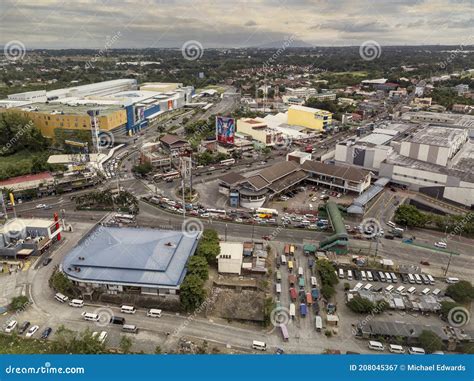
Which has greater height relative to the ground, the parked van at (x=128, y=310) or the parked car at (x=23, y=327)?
the parked van at (x=128, y=310)

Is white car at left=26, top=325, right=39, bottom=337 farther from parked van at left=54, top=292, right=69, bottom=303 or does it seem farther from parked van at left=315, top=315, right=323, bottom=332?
parked van at left=315, top=315, right=323, bottom=332

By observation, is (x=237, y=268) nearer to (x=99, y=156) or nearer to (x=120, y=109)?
(x=99, y=156)

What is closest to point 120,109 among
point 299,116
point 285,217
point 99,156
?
point 99,156

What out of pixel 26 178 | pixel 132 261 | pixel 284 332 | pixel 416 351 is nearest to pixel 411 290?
pixel 416 351

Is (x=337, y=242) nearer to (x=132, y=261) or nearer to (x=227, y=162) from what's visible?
(x=132, y=261)

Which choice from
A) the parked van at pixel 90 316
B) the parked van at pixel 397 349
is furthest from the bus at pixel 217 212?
the parked van at pixel 397 349

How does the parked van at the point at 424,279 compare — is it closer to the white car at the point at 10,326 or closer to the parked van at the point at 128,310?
the parked van at the point at 128,310
